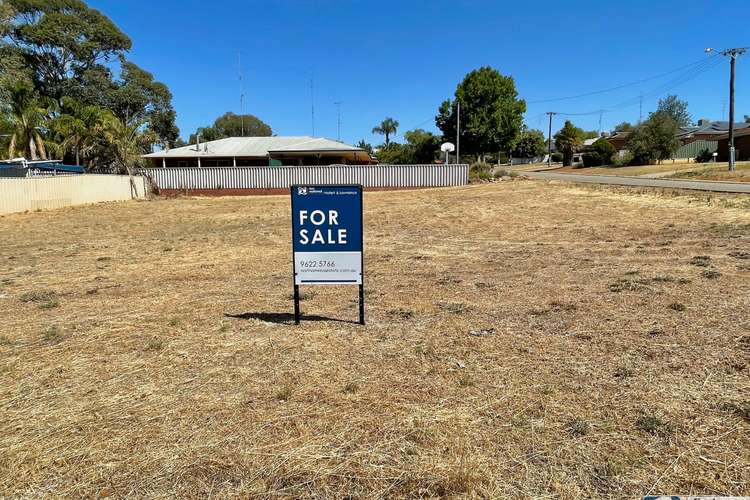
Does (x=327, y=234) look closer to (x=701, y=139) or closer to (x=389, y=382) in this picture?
(x=389, y=382)

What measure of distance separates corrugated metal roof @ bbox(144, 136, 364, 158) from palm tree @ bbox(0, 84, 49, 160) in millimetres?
6902

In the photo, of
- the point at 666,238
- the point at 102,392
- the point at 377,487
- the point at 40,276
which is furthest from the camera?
the point at 666,238

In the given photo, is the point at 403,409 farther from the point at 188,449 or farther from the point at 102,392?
the point at 102,392

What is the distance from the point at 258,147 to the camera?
36219 mm

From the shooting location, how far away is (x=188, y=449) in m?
2.61

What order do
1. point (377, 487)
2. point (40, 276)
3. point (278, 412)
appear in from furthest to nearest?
1. point (40, 276)
2. point (278, 412)
3. point (377, 487)

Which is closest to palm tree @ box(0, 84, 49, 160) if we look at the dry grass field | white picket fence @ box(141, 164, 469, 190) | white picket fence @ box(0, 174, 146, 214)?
white picket fence @ box(141, 164, 469, 190)

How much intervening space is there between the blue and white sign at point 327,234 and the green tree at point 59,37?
160 feet

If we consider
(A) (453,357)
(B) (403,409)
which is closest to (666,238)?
(A) (453,357)

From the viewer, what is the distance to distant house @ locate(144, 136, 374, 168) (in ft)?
108

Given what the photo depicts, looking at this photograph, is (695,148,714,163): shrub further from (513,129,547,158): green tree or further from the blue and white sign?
the blue and white sign

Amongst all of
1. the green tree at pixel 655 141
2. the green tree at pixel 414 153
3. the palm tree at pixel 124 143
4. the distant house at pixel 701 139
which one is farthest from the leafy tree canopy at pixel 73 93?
the distant house at pixel 701 139

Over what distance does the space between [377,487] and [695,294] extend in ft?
15.3

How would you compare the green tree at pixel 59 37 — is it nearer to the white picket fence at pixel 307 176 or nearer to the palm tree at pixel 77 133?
the palm tree at pixel 77 133
